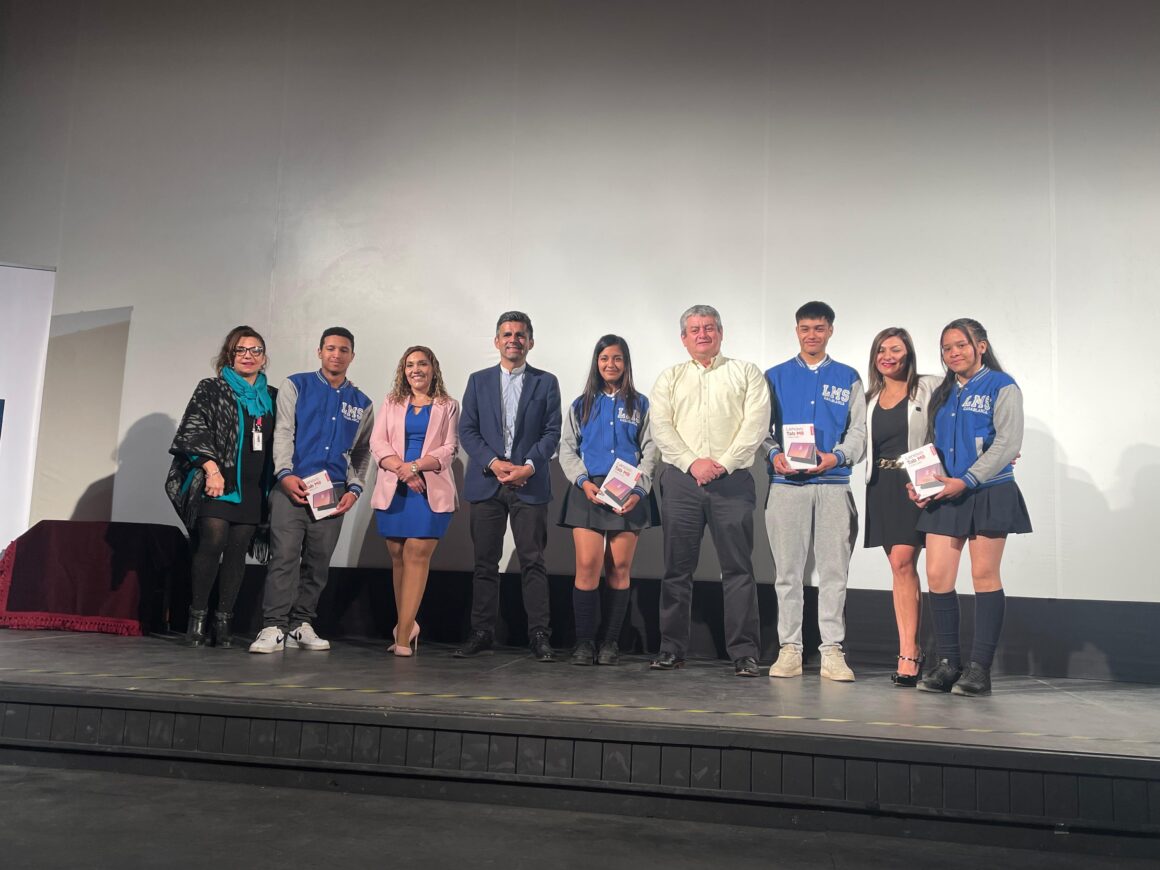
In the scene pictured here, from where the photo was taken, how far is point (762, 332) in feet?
14.8

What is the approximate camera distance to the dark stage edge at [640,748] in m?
2.31

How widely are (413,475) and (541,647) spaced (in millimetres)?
879

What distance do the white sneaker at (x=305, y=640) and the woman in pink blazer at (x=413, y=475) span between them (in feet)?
1.13

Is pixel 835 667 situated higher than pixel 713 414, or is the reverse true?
pixel 713 414

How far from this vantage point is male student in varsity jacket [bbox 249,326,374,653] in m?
3.90

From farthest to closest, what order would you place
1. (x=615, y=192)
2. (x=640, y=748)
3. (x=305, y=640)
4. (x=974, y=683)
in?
(x=615, y=192)
(x=305, y=640)
(x=974, y=683)
(x=640, y=748)

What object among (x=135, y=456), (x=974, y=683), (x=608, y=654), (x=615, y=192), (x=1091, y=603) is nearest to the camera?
(x=974, y=683)

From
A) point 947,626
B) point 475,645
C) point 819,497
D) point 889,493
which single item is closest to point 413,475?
point 475,645

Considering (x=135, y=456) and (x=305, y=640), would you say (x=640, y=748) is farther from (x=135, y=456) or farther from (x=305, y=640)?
(x=135, y=456)

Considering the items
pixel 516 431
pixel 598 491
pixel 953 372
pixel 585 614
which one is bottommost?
pixel 585 614

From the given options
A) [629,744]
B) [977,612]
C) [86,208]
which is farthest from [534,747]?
[86,208]

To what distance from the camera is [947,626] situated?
3488 millimetres

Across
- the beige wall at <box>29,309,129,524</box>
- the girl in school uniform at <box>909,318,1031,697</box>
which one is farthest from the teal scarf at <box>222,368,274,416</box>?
the girl in school uniform at <box>909,318,1031,697</box>

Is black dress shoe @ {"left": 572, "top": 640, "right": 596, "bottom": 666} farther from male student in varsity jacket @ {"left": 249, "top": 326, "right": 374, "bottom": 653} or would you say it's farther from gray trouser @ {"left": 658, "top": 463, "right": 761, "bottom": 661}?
male student in varsity jacket @ {"left": 249, "top": 326, "right": 374, "bottom": 653}
